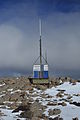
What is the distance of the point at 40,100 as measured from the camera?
93.4 feet

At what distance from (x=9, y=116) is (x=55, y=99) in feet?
27.3

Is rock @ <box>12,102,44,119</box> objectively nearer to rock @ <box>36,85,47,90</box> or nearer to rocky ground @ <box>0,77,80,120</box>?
rocky ground @ <box>0,77,80,120</box>

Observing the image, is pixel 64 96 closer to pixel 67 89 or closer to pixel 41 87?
pixel 67 89

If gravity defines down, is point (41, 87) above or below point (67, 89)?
above

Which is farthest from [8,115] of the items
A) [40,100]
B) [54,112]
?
[40,100]

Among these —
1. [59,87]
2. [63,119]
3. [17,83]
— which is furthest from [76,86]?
[63,119]

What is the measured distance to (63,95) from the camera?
31.0 metres

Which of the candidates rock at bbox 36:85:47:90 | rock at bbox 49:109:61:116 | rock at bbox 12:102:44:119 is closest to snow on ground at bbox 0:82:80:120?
rock at bbox 49:109:61:116

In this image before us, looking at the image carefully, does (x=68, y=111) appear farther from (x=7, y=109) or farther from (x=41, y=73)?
(x=41, y=73)

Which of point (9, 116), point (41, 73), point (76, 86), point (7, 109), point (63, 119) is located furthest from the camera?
point (41, 73)

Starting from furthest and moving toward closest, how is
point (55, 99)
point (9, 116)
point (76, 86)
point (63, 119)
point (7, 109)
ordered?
point (76, 86), point (55, 99), point (7, 109), point (9, 116), point (63, 119)

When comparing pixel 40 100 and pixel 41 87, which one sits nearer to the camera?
pixel 40 100

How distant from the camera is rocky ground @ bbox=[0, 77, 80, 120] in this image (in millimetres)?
22031

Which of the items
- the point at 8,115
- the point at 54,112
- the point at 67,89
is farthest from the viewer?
the point at 67,89
